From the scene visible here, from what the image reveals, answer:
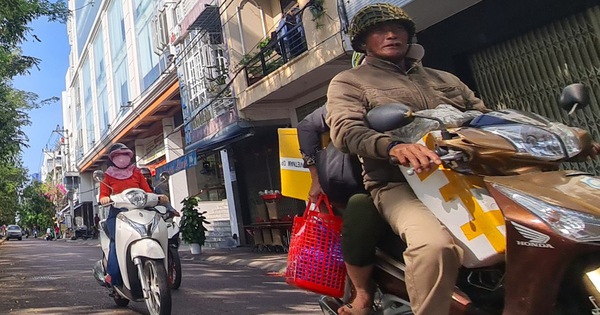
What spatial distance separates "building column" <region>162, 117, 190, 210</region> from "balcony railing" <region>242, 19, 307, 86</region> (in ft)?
28.1

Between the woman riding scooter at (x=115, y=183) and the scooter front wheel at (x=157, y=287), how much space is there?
533 millimetres

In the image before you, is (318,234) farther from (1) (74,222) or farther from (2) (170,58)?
(1) (74,222)

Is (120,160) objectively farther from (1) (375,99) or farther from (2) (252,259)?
(2) (252,259)

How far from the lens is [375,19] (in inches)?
87.0

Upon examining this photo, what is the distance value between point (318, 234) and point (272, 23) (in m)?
9.52

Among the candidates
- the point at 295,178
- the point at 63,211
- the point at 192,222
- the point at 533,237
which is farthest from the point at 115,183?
the point at 63,211

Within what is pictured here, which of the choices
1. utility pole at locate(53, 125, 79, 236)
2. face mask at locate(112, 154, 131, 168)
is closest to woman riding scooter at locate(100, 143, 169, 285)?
face mask at locate(112, 154, 131, 168)

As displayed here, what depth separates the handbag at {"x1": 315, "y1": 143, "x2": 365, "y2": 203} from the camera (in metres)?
2.27

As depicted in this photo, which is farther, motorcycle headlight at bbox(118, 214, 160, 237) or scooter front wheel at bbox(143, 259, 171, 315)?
motorcycle headlight at bbox(118, 214, 160, 237)

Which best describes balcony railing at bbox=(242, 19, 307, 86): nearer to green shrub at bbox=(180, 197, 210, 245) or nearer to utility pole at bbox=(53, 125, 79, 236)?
green shrub at bbox=(180, 197, 210, 245)

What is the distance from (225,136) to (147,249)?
751cm

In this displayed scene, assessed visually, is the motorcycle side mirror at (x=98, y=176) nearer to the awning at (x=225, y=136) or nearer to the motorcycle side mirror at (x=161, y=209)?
the motorcycle side mirror at (x=161, y=209)

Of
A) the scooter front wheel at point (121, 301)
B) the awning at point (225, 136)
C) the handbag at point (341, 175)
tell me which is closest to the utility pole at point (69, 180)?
the awning at point (225, 136)

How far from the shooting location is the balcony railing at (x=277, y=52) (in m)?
8.84
